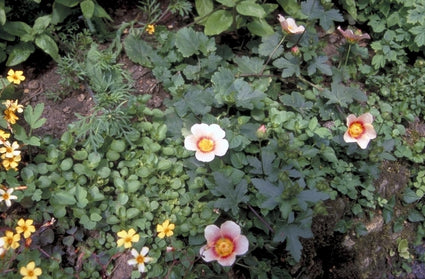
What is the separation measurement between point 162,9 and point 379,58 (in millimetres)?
1440

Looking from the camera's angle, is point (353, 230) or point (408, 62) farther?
point (408, 62)

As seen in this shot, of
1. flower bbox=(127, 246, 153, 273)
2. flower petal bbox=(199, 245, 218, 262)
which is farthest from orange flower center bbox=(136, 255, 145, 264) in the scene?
flower petal bbox=(199, 245, 218, 262)

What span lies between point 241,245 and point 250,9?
1.34 meters

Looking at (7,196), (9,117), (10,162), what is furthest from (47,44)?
(7,196)

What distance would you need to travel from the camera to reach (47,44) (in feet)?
8.17

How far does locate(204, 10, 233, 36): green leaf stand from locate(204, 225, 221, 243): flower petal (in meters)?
1.18

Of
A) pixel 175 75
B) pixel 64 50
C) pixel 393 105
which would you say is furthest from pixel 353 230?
pixel 64 50

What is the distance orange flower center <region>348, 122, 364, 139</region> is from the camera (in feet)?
7.73

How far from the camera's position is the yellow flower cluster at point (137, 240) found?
201 cm

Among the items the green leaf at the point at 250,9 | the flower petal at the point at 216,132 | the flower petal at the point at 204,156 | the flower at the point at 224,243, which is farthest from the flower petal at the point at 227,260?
the green leaf at the point at 250,9

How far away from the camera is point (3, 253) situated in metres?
1.90

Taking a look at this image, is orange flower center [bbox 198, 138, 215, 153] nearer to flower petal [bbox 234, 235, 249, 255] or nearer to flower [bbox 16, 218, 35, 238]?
flower petal [bbox 234, 235, 249, 255]

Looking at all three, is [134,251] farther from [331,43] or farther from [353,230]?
[331,43]

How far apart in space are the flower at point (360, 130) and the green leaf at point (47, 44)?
5.38 feet
